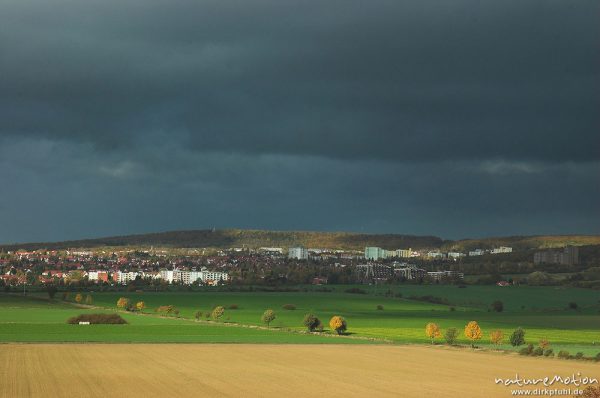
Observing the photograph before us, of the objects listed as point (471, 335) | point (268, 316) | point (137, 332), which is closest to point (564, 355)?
point (471, 335)

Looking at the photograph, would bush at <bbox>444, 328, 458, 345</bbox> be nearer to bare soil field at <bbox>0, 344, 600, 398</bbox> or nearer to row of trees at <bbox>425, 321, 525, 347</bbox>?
row of trees at <bbox>425, 321, 525, 347</bbox>

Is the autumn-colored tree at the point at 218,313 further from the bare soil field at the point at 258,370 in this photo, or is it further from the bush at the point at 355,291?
the bush at the point at 355,291

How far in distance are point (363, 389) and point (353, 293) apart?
5237 inches

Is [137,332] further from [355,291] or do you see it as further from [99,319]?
[355,291]

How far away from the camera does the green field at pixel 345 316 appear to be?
306ft

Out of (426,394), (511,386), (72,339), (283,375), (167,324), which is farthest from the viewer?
(167,324)

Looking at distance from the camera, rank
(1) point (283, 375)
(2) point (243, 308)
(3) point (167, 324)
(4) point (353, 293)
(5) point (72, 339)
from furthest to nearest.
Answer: (4) point (353, 293), (2) point (243, 308), (3) point (167, 324), (5) point (72, 339), (1) point (283, 375)

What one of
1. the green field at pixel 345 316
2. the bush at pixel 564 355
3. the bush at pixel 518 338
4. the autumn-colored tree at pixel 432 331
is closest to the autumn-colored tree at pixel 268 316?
the green field at pixel 345 316

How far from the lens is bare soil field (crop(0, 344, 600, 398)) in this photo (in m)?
46.8

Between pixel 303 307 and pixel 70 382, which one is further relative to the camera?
pixel 303 307

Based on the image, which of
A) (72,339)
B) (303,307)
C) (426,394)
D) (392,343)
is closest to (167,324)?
(72,339)

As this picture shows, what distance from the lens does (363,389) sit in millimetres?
48812

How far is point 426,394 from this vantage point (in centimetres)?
4638

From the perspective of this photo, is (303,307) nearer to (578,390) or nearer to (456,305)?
(456,305)
